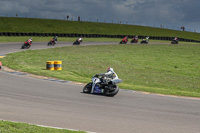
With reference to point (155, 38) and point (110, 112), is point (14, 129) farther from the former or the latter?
point (155, 38)

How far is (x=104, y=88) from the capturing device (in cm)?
1393

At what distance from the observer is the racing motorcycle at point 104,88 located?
1371 cm

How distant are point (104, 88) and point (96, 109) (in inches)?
121

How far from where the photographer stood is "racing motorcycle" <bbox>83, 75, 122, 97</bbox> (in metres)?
13.7

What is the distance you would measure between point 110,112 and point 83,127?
2.18 m

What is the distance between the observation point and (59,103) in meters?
11.6

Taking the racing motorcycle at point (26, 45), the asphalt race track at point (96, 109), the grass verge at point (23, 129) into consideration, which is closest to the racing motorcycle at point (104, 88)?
the asphalt race track at point (96, 109)

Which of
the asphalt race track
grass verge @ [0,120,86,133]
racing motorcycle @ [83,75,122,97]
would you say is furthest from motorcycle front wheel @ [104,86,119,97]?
grass verge @ [0,120,86,133]

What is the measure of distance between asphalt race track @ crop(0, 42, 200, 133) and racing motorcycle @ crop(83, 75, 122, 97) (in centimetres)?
36

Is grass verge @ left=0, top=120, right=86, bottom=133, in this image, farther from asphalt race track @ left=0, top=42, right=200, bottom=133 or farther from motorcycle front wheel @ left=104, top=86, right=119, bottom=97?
motorcycle front wheel @ left=104, top=86, right=119, bottom=97

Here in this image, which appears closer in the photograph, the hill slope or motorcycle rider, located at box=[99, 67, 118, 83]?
motorcycle rider, located at box=[99, 67, 118, 83]

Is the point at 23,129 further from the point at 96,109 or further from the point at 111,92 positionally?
the point at 111,92

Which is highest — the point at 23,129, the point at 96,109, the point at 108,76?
the point at 108,76

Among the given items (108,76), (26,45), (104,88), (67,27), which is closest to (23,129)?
(104,88)
